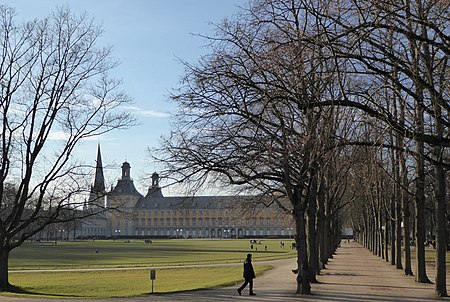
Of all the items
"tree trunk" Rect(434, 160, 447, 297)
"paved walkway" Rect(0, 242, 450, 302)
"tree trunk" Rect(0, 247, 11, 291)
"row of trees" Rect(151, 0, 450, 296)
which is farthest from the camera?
"tree trunk" Rect(0, 247, 11, 291)

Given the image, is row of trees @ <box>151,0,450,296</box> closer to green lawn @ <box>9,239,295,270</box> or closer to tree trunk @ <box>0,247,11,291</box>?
tree trunk @ <box>0,247,11,291</box>

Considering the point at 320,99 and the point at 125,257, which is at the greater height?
the point at 320,99

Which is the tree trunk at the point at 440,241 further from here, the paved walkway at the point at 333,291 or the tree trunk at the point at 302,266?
the tree trunk at the point at 302,266

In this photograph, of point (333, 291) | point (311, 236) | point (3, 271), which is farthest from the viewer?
point (3, 271)

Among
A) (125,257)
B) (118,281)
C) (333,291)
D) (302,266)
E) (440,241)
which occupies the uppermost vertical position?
(440,241)

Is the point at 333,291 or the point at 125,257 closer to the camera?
the point at 333,291

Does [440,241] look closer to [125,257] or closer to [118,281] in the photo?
[118,281]

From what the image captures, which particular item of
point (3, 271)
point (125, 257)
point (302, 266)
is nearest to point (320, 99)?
point (302, 266)

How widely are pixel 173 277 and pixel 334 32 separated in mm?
27598

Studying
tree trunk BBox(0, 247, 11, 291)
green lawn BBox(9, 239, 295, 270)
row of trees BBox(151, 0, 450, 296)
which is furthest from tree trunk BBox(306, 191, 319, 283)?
green lawn BBox(9, 239, 295, 270)

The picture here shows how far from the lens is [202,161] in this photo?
2105 centimetres

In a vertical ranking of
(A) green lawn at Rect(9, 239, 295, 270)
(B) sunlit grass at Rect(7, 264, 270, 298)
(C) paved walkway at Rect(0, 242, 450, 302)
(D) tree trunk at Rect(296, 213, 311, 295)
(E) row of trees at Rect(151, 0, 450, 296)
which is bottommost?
(A) green lawn at Rect(9, 239, 295, 270)

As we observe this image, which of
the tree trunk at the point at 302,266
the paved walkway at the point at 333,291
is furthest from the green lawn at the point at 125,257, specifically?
the tree trunk at the point at 302,266

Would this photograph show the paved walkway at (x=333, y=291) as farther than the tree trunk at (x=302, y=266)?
No
